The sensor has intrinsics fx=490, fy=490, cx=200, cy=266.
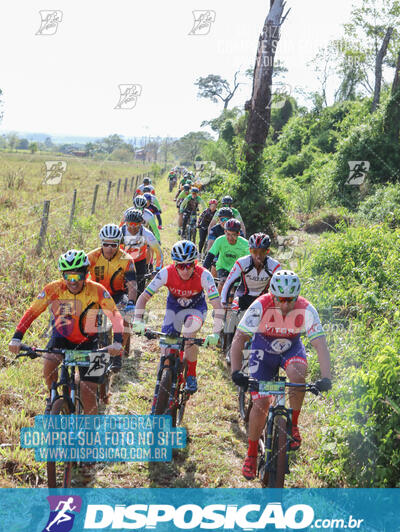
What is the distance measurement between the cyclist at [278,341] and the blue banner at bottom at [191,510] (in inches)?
16.8

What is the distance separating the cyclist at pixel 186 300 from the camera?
6.15 metres

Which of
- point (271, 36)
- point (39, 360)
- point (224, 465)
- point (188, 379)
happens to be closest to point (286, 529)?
point (224, 465)

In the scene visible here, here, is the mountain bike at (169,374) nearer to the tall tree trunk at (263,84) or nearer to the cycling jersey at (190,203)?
the cycling jersey at (190,203)

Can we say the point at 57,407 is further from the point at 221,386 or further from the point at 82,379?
the point at 221,386

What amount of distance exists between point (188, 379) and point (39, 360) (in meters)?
2.49

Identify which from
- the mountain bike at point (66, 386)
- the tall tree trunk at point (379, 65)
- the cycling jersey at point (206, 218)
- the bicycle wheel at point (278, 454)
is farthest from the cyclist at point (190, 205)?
the tall tree trunk at point (379, 65)

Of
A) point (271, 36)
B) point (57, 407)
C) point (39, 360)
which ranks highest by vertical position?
point (271, 36)

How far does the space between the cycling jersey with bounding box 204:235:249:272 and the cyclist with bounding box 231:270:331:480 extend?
146 inches

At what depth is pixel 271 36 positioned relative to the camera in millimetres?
15867

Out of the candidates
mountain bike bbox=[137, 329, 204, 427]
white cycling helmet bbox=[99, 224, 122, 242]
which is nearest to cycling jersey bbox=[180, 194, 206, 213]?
white cycling helmet bbox=[99, 224, 122, 242]

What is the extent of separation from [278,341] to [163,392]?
1.41 m

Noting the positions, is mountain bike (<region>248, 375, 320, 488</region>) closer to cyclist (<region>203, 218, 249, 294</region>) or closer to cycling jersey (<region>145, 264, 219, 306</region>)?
cycling jersey (<region>145, 264, 219, 306</region>)

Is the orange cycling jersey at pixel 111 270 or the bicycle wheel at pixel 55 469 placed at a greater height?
the orange cycling jersey at pixel 111 270

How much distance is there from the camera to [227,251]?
9148mm
